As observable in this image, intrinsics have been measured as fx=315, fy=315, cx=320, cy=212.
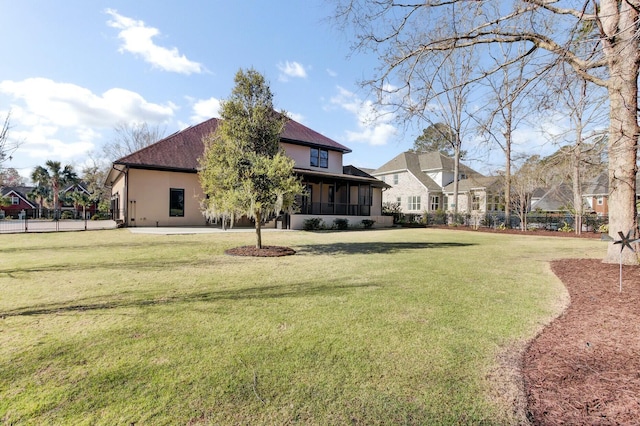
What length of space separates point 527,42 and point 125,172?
2016cm

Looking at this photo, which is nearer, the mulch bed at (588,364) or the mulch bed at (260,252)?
the mulch bed at (588,364)

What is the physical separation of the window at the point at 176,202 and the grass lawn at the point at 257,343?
1347 centimetres

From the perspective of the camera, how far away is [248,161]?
9.58m

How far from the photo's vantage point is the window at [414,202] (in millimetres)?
35400

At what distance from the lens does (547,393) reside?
2547 mm

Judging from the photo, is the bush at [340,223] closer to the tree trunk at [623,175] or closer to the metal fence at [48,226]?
the metal fence at [48,226]

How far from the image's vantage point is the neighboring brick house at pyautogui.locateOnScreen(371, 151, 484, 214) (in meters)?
35.0

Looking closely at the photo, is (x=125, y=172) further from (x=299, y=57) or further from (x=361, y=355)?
(x=361, y=355)

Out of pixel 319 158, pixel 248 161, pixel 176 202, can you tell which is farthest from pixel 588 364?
pixel 319 158

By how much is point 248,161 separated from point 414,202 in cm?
2922

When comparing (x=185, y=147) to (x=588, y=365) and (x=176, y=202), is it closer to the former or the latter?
(x=176, y=202)

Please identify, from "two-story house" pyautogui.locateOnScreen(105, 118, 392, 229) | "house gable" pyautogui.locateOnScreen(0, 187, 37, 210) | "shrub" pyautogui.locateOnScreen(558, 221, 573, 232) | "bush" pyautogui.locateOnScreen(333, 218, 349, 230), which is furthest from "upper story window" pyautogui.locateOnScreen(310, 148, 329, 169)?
"house gable" pyautogui.locateOnScreen(0, 187, 37, 210)

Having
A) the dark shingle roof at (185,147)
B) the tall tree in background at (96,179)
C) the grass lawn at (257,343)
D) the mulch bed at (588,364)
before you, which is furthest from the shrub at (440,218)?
the tall tree in background at (96,179)

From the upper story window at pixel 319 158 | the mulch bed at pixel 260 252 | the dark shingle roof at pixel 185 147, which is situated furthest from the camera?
the upper story window at pixel 319 158
